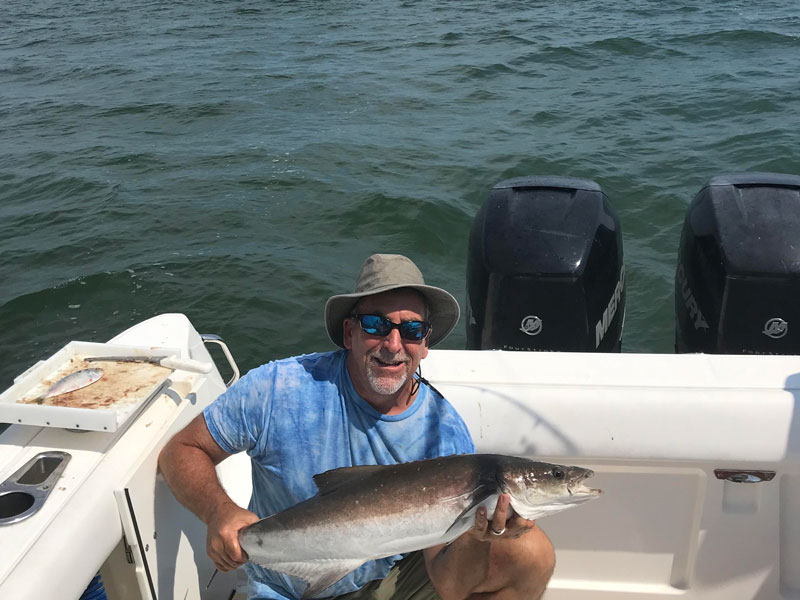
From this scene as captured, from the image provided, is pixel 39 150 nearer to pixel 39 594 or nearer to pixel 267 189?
pixel 267 189

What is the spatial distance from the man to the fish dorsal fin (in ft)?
0.74

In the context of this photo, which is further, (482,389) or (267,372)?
(482,389)

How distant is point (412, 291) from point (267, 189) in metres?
6.93

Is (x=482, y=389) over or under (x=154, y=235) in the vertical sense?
over

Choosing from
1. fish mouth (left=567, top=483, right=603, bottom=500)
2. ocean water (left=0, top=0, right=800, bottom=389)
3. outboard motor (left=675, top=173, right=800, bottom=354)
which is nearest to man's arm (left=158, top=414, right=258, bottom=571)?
fish mouth (left=567, top=483, right=603, bottom=500)

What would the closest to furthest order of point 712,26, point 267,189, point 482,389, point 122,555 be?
point 122,555
point 482,389
point 267,189
point 712,26

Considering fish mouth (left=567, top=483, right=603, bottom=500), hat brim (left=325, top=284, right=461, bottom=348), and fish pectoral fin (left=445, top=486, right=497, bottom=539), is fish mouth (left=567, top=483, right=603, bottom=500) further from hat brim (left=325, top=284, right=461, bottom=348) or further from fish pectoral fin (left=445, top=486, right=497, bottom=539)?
hat brim (left=325, top=284, right=461, bottom=348)

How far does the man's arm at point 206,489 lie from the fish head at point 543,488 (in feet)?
2.56

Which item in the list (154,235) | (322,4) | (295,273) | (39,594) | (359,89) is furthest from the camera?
(322,4)

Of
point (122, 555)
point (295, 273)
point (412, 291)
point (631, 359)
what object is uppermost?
point (412, 291)

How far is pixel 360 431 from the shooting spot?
2.65m

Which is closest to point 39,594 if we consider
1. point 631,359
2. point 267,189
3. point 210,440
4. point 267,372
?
point 210,440

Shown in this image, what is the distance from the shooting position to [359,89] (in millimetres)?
12508

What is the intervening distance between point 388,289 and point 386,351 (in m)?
0.20
